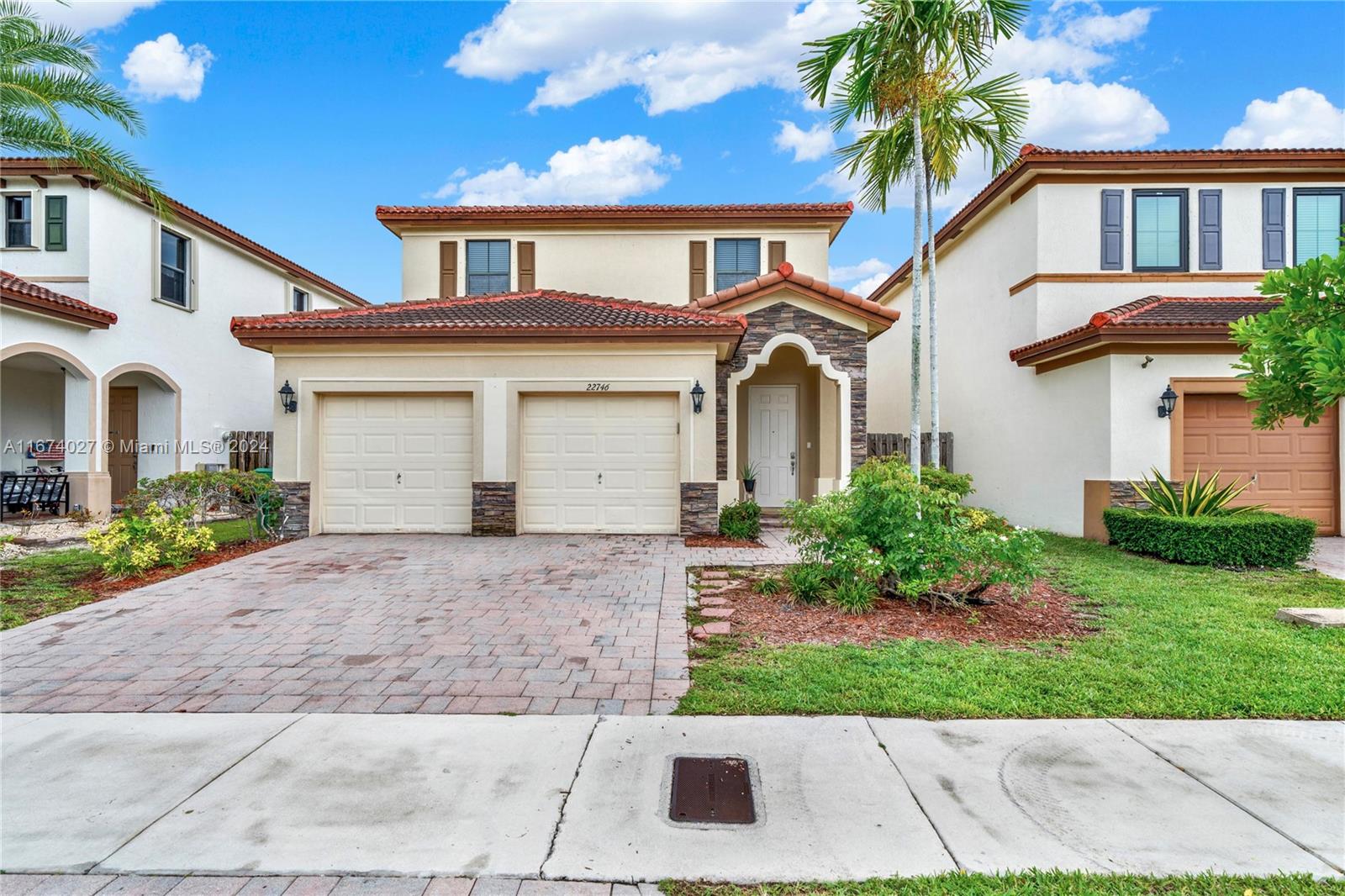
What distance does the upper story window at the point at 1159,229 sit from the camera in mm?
11609

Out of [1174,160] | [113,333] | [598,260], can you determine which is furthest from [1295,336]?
[113,333]

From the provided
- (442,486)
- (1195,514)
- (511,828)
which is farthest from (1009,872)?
(442,486)

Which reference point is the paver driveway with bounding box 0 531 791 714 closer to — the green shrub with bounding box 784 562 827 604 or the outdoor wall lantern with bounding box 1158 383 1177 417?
the green shrub with bounding box 784 562 827 604

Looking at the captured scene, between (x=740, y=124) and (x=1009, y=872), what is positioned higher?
(x=740, y=124)

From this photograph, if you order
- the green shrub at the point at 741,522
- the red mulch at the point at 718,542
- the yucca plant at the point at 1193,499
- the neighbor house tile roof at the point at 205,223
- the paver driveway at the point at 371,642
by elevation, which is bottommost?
the paver driveway at the point at 371,642

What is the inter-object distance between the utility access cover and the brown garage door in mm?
11071

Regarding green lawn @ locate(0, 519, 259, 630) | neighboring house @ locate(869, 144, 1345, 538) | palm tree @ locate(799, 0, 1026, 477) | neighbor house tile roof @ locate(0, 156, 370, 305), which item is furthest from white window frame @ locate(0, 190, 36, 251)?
neighboring house @ locate(869, 144, 1345, 538)

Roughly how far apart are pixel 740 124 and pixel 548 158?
6100 mm

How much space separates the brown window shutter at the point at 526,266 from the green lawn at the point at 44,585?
32.3 ft

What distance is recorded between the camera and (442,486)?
10930 millimetres

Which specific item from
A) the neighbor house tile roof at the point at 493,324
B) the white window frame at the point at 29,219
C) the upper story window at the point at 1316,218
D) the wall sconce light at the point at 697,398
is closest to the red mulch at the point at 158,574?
the neighbor house tile roof at the point at 493,324

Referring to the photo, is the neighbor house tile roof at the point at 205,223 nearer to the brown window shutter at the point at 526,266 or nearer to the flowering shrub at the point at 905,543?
the brown window shutter at the point at 526,266

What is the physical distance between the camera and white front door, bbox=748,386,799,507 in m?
13.6

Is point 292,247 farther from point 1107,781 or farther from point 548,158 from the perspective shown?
point 1107,781
